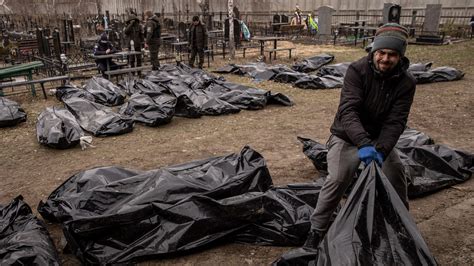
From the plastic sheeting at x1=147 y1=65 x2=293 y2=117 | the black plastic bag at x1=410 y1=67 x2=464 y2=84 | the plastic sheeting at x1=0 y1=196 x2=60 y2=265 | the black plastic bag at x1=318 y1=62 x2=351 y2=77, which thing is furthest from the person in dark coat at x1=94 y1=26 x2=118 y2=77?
the black plastic bag at x1=410 y1=67 x2=464 y2=84

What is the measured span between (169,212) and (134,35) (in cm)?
896

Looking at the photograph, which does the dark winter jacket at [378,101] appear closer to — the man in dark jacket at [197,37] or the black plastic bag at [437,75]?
the black plastic bag at [437,75]

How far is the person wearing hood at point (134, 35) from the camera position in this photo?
10711mm

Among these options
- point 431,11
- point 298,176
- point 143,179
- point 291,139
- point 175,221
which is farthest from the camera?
point 431,11

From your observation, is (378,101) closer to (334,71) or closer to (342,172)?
(342,172)

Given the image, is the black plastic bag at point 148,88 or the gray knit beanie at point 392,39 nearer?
the gray knit beanie at point 392,39

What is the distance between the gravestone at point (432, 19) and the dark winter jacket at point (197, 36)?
428 inches

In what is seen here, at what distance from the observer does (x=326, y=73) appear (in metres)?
9.69

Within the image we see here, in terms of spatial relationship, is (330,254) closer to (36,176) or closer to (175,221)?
(175,221)

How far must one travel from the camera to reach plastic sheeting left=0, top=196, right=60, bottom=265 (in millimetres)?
2418

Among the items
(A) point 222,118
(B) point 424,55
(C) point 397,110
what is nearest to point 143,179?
(C) point 397,110

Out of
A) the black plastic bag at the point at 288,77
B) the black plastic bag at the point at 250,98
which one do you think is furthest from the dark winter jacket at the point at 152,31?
the black plastic bag at the point at 250,98

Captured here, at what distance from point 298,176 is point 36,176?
3.10m

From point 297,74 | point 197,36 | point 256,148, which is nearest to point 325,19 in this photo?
point 197,36
